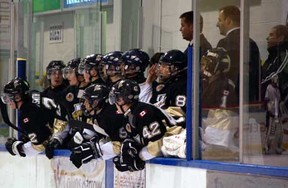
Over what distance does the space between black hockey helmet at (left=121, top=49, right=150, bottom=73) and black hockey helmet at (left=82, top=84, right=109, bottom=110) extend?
265 mm

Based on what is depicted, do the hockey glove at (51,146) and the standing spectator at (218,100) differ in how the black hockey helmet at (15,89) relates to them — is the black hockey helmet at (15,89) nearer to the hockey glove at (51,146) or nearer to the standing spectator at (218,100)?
the hockey glove at (51,146)

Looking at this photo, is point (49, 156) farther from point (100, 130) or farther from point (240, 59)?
point (240, 59)

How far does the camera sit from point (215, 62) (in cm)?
349

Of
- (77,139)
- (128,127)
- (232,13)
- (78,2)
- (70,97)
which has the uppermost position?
(78,2)

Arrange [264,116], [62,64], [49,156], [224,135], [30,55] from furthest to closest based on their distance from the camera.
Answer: [30,55] → [62,64] → [49,156] → [224,135] → [264,116]

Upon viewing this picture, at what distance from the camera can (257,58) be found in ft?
10.6

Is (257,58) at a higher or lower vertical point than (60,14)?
lower

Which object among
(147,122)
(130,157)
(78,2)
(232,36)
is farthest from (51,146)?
(232,36)

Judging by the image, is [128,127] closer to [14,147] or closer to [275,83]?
[275,83]

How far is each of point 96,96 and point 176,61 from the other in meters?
0.55

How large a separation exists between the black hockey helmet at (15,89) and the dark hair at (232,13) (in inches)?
83.6

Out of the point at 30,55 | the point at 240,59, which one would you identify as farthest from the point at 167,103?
the point at 30,55

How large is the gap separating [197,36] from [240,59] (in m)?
0.38

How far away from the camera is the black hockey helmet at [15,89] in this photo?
16.4 ft
